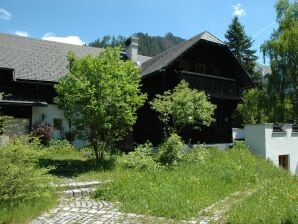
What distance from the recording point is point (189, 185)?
444 inches

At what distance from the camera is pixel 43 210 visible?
9.05 meters

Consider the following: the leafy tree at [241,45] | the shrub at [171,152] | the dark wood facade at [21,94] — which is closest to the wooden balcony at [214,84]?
the shrub at [171,152]

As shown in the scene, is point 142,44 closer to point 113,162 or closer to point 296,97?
point 296,97

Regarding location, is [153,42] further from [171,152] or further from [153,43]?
[171,152]

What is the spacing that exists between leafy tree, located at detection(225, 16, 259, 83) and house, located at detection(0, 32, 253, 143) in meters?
19.1

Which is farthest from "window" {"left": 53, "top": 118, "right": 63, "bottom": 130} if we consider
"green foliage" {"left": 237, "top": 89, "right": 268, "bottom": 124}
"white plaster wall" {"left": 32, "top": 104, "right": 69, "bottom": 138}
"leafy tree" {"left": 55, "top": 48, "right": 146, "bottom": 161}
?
"green foliage" {"left": 237, "top": 89, "right": 268, "bottom": 124}

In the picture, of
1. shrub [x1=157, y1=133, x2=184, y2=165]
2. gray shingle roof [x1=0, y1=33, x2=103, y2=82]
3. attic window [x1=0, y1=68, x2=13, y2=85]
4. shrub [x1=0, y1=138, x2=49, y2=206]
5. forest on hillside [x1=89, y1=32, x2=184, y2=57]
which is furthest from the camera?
forest on hillside [x1=89, y1=32, x2=184, y2=57]

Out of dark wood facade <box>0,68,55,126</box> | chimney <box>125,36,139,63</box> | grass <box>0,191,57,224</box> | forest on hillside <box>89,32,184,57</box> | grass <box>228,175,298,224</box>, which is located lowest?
grass <box>0,191,57,224</box>

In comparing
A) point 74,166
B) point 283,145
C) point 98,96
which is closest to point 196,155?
point 98,96

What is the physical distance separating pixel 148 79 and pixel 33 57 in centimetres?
738

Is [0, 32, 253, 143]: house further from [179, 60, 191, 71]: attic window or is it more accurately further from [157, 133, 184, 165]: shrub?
[157, 133, 184, 165]: shrub

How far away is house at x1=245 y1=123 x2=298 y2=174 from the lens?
1866 cm

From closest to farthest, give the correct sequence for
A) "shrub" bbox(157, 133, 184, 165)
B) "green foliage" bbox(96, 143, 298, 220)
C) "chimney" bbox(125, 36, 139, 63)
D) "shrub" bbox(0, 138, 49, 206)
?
"shrub" bbox(0, 138, 49, 206) → "green foliage" bbox(96, 143, 298, 220) → "shrub" bbox(157, 133, 184, 165) → "chimney" bbox(125, 36, 139, 63)

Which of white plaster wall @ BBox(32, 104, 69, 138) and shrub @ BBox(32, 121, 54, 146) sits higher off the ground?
white plaster wall @ BBox(32, 104, 69, 138)
